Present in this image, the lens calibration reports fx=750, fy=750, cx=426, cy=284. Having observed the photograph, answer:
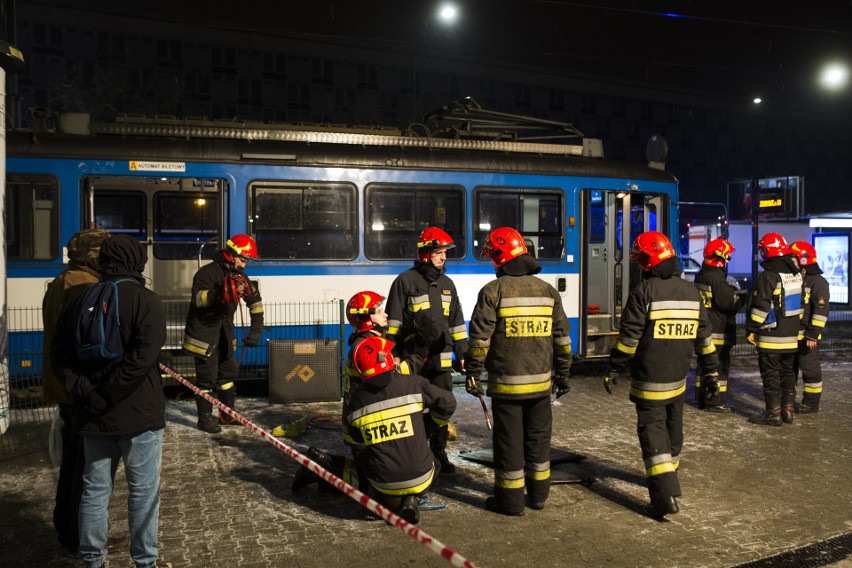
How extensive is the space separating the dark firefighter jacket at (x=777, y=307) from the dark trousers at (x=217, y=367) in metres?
5.59

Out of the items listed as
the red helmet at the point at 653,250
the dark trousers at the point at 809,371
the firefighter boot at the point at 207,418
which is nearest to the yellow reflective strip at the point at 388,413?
the red helmet at the point at 653,250

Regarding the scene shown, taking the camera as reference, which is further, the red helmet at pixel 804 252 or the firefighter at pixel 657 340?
the red helmet at pixel 804 252

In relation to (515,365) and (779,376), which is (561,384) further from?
(779,376)

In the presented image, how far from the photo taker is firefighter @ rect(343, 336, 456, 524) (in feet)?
15.9

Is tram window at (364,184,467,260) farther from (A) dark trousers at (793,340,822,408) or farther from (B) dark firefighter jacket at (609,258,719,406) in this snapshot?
(B) dark firefighter jacket at (609,258,719,406)

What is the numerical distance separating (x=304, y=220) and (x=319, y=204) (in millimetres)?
295

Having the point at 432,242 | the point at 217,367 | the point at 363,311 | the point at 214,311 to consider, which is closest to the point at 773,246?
the point at 432,242

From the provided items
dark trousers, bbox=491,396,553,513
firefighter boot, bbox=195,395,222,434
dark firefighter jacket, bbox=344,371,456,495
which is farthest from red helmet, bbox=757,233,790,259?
firefighter boot, bbox=195,395,222,434

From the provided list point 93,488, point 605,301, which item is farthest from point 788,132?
point 93,488

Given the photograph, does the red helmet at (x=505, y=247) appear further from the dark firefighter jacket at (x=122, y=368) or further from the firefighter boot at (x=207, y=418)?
the firefighter boot at (x=207, y=418)

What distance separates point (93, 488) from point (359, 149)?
7.02 meters

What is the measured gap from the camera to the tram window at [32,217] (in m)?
8.84

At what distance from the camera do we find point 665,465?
5.33 metres

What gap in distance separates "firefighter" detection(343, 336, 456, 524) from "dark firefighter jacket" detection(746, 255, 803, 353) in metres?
4.76
